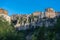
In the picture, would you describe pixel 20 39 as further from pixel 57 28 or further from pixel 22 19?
pixel 22 19

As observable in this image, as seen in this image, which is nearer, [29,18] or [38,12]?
[29,18]

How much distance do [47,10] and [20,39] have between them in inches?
3321

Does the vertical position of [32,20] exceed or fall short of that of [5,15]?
it falls short

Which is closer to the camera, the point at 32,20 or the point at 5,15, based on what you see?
the point at 32,20

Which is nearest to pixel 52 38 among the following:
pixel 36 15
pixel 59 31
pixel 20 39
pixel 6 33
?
pixel 20 39

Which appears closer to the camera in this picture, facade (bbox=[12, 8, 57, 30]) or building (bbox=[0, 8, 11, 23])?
facade (bbox=[12, 8, 57, 30])

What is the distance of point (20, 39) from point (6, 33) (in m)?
4.13

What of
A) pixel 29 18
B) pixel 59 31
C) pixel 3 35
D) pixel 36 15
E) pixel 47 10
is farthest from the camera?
pixel 47 10

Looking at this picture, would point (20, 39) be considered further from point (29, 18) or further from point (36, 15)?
point (36, 15)

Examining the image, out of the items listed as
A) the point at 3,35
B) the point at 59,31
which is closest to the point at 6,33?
the point at 3,35

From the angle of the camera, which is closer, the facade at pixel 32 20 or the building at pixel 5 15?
the facade at pixel 32 20

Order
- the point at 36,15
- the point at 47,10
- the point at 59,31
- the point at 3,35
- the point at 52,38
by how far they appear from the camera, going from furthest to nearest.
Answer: the point at 47,10
the point at 36,15
the point at 59,31
the point at 3,35
the point at 52,38

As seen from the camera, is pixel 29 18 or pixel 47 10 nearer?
pixel 29 18

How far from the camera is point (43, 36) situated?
5994 cm
